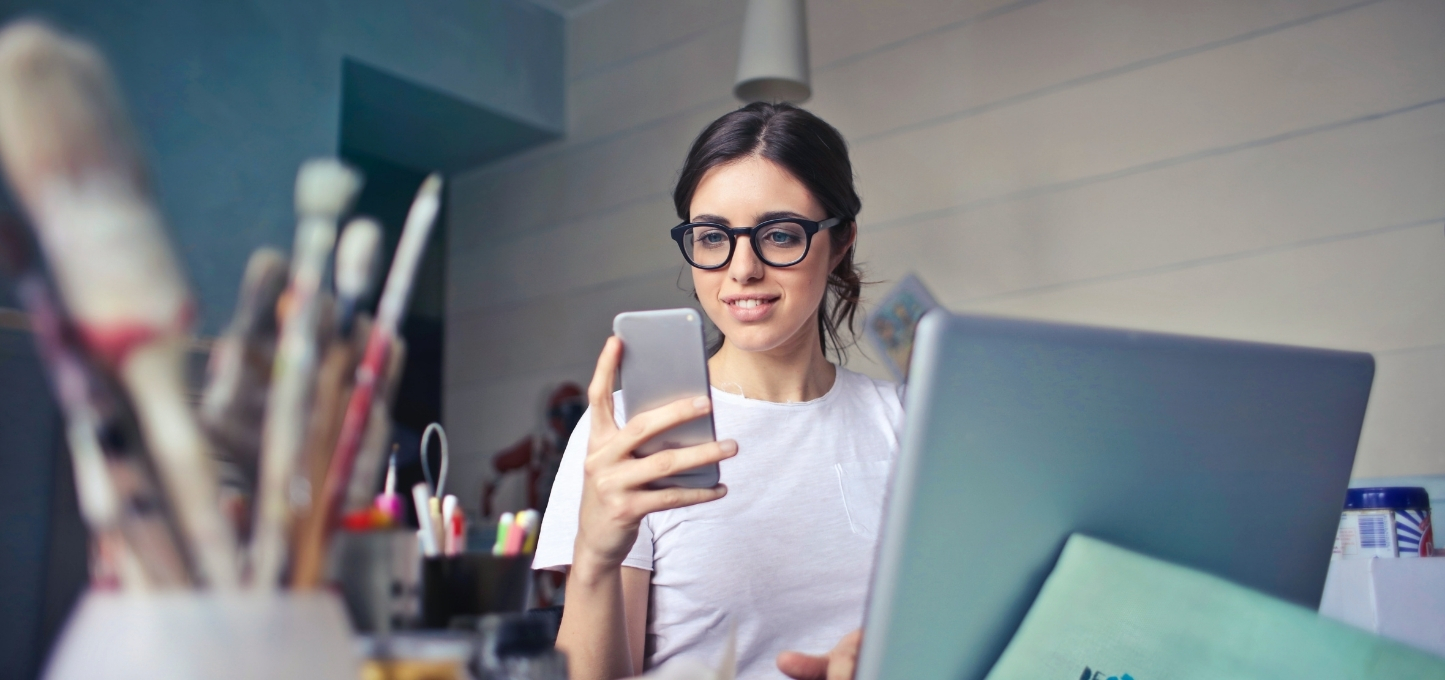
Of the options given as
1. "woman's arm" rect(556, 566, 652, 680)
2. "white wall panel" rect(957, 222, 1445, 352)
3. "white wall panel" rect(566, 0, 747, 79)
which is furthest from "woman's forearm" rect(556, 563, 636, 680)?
"white wall panel" rect(566, 0, 747, 79)

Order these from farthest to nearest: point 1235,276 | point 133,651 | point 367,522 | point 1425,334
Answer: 1. point 1235,276
2. point 1425,334
3. point 367,522
4. point 133,651

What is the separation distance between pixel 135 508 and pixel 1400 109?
240 cm

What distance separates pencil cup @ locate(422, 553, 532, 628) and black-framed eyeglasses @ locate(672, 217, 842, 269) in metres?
0.77

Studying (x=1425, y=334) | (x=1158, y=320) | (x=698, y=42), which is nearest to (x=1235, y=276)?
(x=1158, y=320)

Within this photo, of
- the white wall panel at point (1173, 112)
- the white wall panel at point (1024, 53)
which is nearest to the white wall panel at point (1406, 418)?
the white wall panel at point (1173, 112)

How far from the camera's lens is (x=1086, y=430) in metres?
0.58

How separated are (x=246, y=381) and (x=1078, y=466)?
44cm

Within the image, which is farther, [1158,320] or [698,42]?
[698,42]

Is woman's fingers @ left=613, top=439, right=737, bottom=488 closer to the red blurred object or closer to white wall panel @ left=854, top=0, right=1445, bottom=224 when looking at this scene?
white wall panel @ left=854, top=0, right=1445, bottom=224

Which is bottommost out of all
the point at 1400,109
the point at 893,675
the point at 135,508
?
the point at 893,675

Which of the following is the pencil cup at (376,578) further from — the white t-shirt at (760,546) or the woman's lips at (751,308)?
the woman's lips at (751,308)

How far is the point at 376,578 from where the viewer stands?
1.63ft

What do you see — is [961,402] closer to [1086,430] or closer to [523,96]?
[1086,430]

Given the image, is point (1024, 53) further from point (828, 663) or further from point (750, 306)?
point (828, 663)
